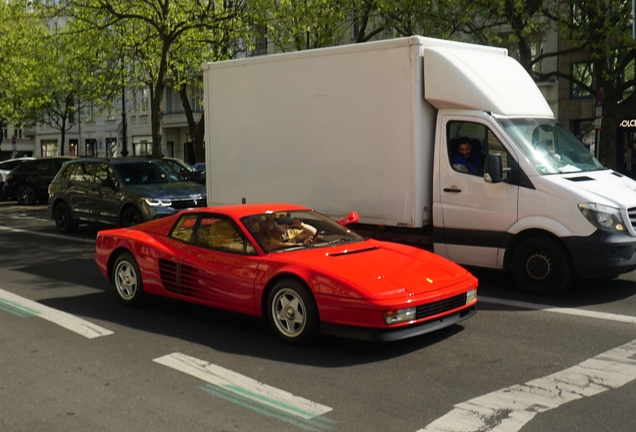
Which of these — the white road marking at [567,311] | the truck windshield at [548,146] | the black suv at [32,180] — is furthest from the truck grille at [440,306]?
the black suv at [32,180]

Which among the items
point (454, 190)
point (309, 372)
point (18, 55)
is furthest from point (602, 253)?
point (18, 55)

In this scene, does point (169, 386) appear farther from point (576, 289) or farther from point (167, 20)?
point (167, 20)

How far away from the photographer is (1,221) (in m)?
20.6

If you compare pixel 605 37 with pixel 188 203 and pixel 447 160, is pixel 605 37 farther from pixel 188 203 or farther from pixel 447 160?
pixel 447 160

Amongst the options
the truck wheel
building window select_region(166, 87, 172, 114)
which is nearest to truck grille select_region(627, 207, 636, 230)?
the truck wheel

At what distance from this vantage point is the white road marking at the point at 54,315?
7.71 meters

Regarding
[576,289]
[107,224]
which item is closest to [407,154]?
[576,289]

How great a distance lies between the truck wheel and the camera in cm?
900

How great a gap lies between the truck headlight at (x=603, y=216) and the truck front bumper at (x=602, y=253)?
8 centimetres

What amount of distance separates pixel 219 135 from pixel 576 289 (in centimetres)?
595

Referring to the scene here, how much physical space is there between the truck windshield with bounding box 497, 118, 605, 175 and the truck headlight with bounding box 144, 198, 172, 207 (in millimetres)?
7370

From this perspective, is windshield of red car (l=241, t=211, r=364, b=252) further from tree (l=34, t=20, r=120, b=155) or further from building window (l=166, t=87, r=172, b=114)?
building window (l=166, t=87, r=172, b=114)

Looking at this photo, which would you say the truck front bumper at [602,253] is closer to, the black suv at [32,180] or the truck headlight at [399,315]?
the truck headlight at [399,315]

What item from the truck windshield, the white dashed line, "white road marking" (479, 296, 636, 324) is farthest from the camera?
the truck windshield
